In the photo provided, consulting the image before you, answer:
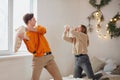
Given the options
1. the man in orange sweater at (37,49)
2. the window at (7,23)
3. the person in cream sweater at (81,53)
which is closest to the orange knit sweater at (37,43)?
the man in orange sweater at (37,49)

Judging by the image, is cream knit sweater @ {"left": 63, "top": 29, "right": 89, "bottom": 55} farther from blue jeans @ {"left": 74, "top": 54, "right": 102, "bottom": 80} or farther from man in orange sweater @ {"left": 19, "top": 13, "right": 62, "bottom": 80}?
man in orange sweater @ {"left": 19, "top": 13, "right": 62, "bottom": 80}

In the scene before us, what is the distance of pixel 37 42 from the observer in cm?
349

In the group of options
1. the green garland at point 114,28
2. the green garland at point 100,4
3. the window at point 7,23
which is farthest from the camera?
the green garland at point 100,4

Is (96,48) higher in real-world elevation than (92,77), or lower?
higher

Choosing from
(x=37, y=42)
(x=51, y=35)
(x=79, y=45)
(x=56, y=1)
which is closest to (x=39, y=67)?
(x=37, y=42)

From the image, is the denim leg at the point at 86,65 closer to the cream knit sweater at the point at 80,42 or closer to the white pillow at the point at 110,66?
the cream knit sweater at the point at 80,42

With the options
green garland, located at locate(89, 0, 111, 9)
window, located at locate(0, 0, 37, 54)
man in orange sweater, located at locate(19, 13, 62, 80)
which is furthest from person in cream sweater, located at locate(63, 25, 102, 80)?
green garland, located at locate(89, 0, 111, 9)

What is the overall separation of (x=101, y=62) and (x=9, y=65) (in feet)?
7.41

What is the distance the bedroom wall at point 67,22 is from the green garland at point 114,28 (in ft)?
0.50

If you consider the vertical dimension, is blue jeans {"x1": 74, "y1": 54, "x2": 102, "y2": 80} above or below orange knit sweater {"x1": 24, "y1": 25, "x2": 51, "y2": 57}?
below

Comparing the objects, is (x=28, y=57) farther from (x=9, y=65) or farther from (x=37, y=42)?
(x=37, y=42)

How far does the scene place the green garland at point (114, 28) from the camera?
5250 millimetres

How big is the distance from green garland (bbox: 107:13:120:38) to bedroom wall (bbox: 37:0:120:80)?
0.50 feet

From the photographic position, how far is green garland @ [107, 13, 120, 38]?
5250 millimetres
